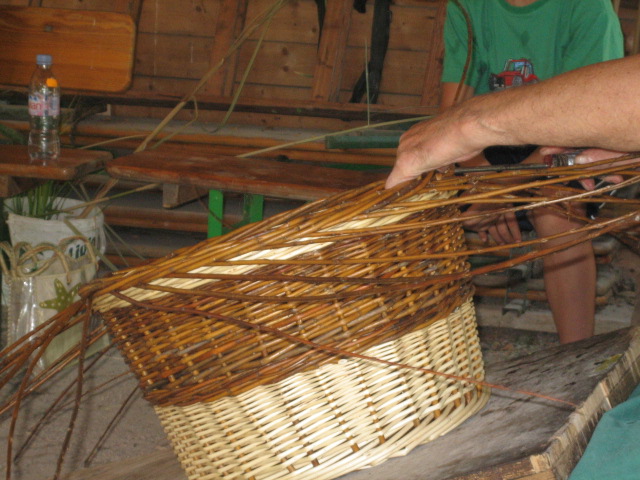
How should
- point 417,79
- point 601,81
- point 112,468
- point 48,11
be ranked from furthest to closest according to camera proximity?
point 417,79, point 48,11, point 112,468, point 601,81

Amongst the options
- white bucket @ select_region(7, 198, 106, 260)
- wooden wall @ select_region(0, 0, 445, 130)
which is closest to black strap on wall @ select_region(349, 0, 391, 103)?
wooden wall @ select_region(0, 0, 445, 130)

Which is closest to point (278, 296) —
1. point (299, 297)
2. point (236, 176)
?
point (299, 297)

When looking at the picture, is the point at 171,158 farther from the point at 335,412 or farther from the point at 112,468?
the point at 335,412

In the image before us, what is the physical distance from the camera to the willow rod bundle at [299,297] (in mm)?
835

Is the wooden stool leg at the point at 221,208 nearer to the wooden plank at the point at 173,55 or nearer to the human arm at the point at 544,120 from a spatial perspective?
the human arm at the point at 544,120

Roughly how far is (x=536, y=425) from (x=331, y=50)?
10.2ft

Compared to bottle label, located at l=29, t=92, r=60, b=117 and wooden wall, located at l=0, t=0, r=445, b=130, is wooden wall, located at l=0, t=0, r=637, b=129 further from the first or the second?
bottle label, located at l=29, t=92, r=60, b=117

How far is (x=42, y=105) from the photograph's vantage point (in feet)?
7.52

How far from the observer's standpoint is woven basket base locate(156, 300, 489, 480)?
36.1 inches

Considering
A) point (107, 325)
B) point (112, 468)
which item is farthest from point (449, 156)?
point (112, 468)

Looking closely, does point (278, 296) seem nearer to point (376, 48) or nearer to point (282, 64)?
point (376, 48)

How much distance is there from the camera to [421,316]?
37.2 inches

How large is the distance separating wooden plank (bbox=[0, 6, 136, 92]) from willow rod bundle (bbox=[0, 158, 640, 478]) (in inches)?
84.8

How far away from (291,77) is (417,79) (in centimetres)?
66
